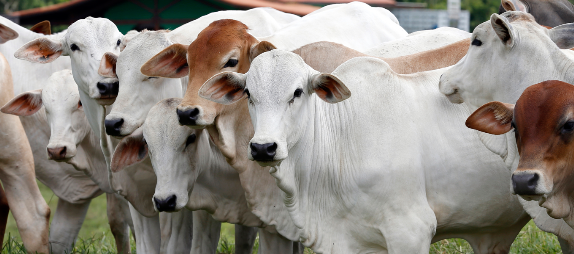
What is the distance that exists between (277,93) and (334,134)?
56 centimetres

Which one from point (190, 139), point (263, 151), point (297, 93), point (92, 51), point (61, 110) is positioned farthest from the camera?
point (61, 110)

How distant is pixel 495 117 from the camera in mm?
3215

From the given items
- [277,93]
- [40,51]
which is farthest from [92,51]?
[277,93]

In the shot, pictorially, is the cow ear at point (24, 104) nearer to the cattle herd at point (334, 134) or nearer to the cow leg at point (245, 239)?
the cattle herd at point (334, 134)

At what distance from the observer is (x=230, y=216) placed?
4172 mm

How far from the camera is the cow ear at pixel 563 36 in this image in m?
3.57

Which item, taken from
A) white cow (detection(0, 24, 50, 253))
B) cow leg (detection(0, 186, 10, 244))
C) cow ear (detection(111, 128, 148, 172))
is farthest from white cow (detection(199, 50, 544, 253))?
cow leg (detection(0, 186, 10, 244))

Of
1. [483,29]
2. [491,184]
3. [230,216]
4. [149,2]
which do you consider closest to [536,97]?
[483,29]

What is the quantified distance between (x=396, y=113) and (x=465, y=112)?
376 millimetres

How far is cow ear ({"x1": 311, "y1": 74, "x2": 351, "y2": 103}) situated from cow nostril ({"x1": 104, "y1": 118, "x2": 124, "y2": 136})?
1156mm

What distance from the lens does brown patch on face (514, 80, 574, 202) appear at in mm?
2955

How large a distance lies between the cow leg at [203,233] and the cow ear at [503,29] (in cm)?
221

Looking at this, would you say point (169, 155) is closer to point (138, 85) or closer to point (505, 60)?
point (138, 85)

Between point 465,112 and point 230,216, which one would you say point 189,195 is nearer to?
point 230,216
